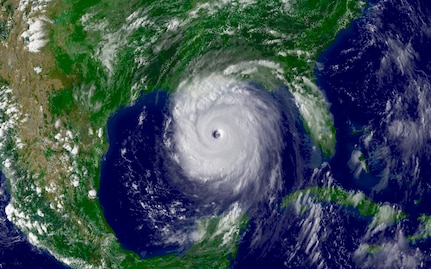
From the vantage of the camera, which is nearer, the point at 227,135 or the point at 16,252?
the point at 227,135

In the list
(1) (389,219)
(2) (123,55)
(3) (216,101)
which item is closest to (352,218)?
(1) (389,219)

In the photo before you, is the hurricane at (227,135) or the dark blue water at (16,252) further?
the dark blue water at (16,252)

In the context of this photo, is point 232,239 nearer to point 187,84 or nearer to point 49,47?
point 187,84

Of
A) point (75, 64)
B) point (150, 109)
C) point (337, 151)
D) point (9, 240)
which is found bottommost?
point (9, 240)

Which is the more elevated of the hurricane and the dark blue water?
the hurricane

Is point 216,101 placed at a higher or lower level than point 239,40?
lower

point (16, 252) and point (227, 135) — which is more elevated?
point (227, 135)

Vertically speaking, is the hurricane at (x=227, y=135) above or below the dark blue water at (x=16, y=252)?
above

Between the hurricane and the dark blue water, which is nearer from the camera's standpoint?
the hurricane
